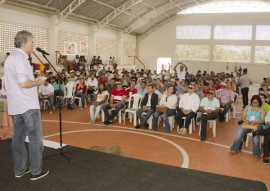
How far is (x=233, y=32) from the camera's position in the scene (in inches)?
826

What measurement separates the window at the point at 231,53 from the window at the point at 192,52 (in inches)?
27.8

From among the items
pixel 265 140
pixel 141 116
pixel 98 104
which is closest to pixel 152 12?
pixel 98 104

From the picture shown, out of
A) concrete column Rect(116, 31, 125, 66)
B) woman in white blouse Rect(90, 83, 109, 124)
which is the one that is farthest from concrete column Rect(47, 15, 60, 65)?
concrete column Rect(116, 31, 125, 66)

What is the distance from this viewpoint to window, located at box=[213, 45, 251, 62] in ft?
68.3

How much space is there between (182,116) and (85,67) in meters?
9.59

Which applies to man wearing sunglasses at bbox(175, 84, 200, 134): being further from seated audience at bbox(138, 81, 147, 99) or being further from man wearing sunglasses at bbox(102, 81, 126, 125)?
man wearing sunglasses at bbox(102, 81, 126, 125)

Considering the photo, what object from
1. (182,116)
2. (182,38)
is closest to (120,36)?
(182,38)

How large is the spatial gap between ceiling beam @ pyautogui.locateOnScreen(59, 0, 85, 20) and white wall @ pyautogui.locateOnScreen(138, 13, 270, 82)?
10718 millimetres

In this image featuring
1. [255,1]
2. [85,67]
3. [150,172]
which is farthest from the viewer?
[255,1]

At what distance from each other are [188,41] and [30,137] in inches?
821

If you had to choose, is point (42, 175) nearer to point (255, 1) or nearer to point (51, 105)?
point (51, 105)

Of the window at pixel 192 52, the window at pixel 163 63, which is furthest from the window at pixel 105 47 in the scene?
the window at pixel 192 52

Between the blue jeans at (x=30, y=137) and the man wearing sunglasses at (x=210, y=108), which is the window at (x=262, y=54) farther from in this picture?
the blue jeans at (x=30, y=137)

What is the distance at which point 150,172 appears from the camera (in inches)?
124
